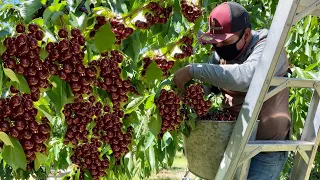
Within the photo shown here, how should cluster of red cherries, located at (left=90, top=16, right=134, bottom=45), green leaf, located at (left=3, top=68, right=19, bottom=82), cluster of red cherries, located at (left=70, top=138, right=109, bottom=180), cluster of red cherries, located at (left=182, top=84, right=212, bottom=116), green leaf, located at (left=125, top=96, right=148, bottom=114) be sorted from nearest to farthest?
1. green leaf, located at (left=3, top=68, right=19, bottom=82)
2. cluster of red cherries, located at (left=90, top=16, right=134, bottom=45)
3. cluster of red cherries, located at (left=70, top=138, right=109, bottom=180)
4. green leaf, located at (left=125, top=96, right=148, bottom=114)
5. cluster of red cherries, located at (left=182, top=84, right=212, bottom=116)

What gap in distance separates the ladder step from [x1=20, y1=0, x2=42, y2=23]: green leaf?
88 cm

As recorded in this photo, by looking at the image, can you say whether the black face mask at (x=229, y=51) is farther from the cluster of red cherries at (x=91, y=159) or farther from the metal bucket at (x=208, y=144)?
the cluster of red cherries at (x=91, y=159)

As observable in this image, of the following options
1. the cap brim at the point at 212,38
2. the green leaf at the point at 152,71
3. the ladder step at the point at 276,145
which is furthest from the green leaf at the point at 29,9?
the ladder step at the point at 276,145

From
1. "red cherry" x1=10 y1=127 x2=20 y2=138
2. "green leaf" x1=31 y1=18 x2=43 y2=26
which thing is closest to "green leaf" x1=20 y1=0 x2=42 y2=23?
"green leaf" x1=31 y1=18 x2=43 y2=26

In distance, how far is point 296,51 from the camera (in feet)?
11.1

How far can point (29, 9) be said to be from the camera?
3.63 feet

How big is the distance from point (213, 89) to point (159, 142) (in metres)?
0.38

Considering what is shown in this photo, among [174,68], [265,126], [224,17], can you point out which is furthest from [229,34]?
[265,126]

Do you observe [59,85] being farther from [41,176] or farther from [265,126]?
[41,176]

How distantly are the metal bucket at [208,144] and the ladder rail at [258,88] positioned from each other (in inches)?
1.9

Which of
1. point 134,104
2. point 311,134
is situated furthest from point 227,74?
point 311,134

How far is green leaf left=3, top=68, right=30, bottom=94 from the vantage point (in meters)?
1.02

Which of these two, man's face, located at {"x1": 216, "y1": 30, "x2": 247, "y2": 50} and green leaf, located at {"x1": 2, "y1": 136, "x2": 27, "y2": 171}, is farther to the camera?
man's face, located at {"x1": 216, "y1": 30, "x2": 247, "y2": 50}

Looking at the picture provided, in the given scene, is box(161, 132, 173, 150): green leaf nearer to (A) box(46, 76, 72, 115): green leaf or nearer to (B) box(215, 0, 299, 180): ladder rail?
(B) box(215, 0, 299, 180): ladder rail
